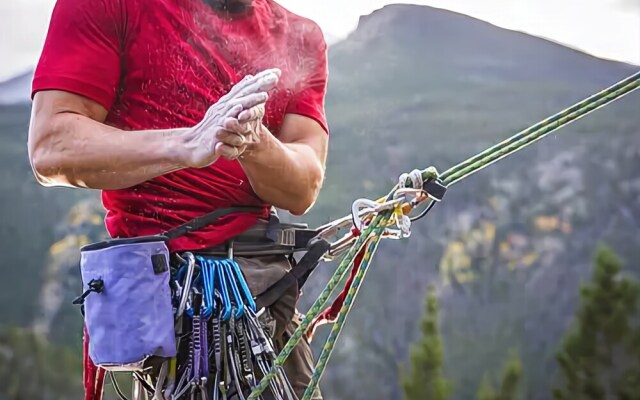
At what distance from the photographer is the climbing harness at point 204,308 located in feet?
3.60

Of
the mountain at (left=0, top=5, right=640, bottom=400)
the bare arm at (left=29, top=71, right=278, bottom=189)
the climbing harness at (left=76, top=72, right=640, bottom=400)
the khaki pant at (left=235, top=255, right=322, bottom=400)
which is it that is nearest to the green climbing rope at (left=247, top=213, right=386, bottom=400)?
the climbing harness at (left=76, top=72, right=640, bottom=400)

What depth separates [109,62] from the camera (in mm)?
1107

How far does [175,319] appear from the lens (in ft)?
3.68

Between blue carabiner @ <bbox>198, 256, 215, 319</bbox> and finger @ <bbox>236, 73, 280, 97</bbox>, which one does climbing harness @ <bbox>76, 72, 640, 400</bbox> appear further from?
finger @ <bbox>236, 73, 280, 97</bbox>

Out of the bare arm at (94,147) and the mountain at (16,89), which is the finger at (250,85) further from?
the mountain at (16,89)

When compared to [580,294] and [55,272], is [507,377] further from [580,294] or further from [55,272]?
[55,272]

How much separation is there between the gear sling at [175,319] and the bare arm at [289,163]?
0.08m

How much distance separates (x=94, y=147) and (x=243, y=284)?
0.23 m

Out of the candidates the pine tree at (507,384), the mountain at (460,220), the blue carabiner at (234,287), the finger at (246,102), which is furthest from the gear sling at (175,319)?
the pine tree at (507,384)

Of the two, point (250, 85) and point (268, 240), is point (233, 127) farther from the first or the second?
point (268, 240)

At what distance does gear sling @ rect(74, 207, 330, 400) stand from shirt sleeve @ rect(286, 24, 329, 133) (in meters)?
0.20

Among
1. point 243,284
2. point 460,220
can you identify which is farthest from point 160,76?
point 460,220

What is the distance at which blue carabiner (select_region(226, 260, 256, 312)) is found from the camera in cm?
115

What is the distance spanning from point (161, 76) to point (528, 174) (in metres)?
1.81
